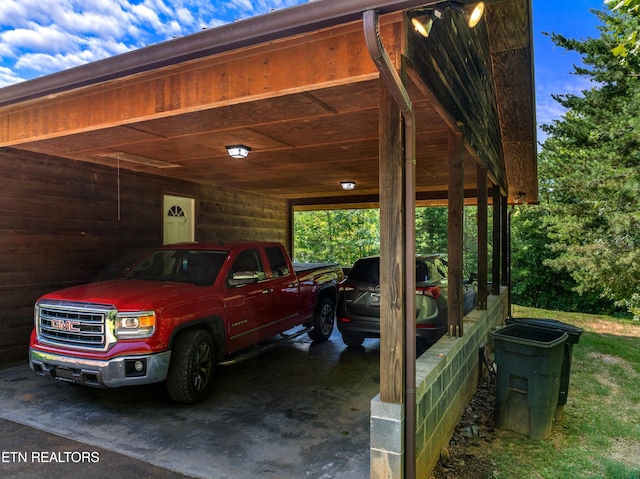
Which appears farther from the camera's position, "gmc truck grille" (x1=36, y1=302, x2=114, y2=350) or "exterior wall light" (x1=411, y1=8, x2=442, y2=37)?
"gmc truck grille" (x1=36, y1=302, x2=114, y2=350)

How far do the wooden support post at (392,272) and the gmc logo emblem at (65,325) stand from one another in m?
2.98

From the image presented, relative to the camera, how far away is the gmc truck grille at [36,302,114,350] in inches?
145

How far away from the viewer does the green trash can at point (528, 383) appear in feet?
11.8


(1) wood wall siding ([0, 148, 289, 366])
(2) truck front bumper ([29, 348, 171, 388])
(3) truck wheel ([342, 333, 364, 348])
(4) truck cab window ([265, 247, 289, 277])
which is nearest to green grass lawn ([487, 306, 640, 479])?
(3) truck wheel ([342, 333, 364, 348])

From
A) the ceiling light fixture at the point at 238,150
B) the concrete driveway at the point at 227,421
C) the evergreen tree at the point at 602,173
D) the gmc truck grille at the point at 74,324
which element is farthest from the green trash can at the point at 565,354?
the evergreen tree at the point at 602,173

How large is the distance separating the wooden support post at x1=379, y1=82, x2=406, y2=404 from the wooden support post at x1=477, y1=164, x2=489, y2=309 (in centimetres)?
347

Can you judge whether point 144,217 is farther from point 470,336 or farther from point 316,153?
point 470,336

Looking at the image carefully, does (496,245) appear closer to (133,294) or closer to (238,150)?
(238,150)

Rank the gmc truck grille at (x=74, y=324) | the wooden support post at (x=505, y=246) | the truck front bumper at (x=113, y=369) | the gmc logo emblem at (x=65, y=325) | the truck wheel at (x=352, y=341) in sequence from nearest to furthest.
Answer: the truck front bumper at (x=113, y=369) < the gmc truck grille at (x=74, y=324) < the gmc logo emblem at (x=65, y=325) < the truck wheel at (x=352, y=341) < the wooden support post at (x=505, y=246)

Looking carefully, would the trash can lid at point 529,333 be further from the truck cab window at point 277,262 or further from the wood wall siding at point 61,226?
the wood wall siding at point 61,226

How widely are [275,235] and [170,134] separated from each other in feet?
21.5

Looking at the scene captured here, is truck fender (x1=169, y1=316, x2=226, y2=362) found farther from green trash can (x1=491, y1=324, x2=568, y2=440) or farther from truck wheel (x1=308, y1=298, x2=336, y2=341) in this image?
green trash can (x1=491, y1=324, x2=568, y2=440)

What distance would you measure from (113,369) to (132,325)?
405mm

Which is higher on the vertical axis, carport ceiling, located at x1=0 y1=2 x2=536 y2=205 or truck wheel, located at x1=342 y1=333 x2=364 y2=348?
carport ceiling, located at x1=0 y1=2 x2=536 y2=205
